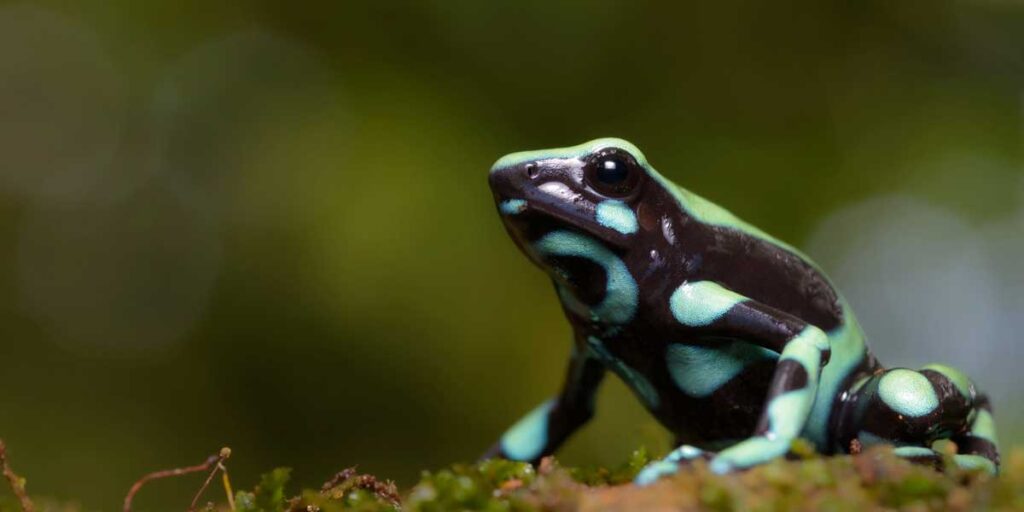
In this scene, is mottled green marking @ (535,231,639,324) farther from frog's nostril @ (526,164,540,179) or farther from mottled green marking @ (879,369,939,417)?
mottled green marking @ (879,369,939,417)

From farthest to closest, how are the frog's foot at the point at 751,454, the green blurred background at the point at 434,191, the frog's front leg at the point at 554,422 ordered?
the green blurred background at the point at 434,191, the frog's front leg at the point at 554,422, the frog's foot at the point at 751,454

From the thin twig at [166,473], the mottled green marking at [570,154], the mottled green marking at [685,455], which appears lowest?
the thin twig at [166,473]

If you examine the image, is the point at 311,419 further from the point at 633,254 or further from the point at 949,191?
the point at 633,254

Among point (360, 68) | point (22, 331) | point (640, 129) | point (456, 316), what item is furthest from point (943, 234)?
point (22, 331)

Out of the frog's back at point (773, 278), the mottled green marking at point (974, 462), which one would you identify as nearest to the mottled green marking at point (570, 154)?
the frog's back at point (773, 278)

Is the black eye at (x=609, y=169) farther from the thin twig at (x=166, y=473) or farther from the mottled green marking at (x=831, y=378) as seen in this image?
the thin twig at (x=166, y=473)

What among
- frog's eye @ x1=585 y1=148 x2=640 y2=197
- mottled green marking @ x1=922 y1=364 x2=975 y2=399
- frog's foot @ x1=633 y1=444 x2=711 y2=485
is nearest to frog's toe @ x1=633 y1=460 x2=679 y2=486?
frog's foot @ x1=633 y1=444 x2=711 y2=485

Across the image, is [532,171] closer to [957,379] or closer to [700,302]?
[700,302]
